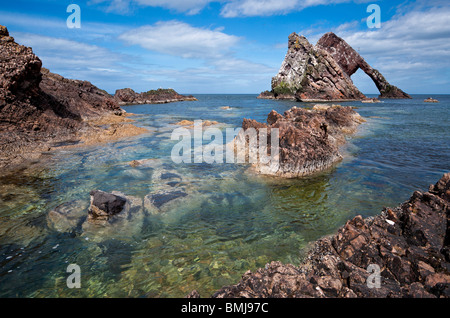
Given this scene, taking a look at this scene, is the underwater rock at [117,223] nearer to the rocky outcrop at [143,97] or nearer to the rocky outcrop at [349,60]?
the rocky outcrop at [143,97]

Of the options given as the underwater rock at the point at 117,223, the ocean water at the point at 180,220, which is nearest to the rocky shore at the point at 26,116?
the ocean water at the point at 180,220

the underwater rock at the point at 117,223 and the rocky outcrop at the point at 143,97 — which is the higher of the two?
the rocky outcrop at the point at 143,97

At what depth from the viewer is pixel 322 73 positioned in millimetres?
90750

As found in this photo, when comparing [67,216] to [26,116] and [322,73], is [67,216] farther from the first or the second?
[322,73]

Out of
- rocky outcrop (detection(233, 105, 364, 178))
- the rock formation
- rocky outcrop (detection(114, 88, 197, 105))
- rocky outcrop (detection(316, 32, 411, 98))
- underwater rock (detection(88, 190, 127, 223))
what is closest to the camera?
underwater rock (detection(88, 190, 127, 223))

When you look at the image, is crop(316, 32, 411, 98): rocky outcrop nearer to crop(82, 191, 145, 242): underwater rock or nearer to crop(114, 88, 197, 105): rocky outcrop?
A: crop(114, 88, 197, 105): rocky outcrop

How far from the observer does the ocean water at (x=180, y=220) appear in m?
5.29

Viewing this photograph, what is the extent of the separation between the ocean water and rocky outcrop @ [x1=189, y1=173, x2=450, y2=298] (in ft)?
4.24

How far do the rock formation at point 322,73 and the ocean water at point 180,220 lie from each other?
84.2 meters

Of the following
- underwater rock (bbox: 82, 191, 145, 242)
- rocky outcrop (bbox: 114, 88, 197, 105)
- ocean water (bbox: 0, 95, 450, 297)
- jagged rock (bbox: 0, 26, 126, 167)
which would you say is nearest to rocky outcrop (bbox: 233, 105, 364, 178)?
ocean water (bbox: 0, 95, 450, 297)

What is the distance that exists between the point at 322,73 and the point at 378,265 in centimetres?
9901

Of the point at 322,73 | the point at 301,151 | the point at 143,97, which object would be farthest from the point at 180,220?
the point at 143,97

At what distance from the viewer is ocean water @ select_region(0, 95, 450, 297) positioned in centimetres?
529
